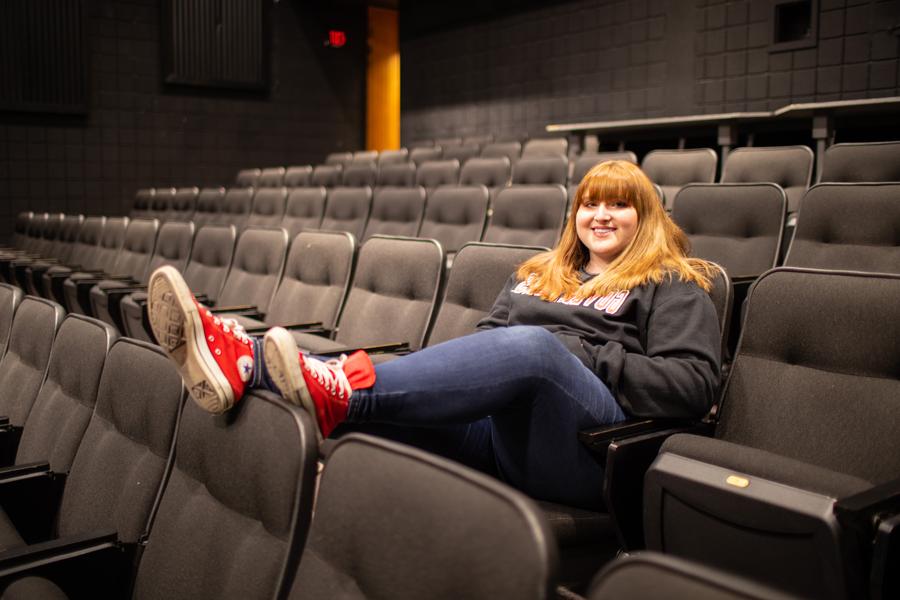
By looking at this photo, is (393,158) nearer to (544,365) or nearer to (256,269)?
(256,269)

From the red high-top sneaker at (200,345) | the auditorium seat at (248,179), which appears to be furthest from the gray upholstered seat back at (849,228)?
the auditorium seat at (248,179)

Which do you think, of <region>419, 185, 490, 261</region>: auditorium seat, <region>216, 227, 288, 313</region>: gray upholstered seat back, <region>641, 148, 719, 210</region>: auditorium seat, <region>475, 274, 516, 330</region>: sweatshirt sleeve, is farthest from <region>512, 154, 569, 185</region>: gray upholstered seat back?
<region>475, 274, 516, 330</region>: sweatshirt sleeve

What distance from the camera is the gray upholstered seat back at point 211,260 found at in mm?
1474

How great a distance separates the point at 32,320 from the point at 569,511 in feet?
1.99

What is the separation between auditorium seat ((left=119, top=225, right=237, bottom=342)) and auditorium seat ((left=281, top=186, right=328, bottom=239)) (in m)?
0.41

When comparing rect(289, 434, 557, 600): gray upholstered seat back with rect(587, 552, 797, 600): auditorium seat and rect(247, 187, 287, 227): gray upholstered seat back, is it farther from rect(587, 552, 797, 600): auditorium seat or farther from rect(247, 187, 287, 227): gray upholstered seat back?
rect(247, 187, 287, 227): gray upholstered seat back

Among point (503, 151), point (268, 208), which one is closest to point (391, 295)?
point (268, 208)

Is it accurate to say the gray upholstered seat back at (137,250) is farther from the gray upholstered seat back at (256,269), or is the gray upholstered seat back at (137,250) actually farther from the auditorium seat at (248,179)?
the auditorium seat at (248,179)

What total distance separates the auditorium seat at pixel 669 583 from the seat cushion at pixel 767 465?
0.82ft

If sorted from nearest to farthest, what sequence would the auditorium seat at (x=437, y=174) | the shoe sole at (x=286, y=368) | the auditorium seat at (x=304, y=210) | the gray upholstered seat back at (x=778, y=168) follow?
1. the shoe sole at (x=286, y=368)
2. the gray upholstered seat back at (x=778, y=168)
3. the auditorium seat at (x=304, y=210)
4. the auditorium seat at (x=437, y=174)

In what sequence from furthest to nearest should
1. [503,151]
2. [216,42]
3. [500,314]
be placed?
[216,42], [503,151], [500,314]

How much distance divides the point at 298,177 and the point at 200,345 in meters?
2.48

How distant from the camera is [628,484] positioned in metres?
0.56

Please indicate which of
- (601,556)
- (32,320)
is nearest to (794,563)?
(601,556)
